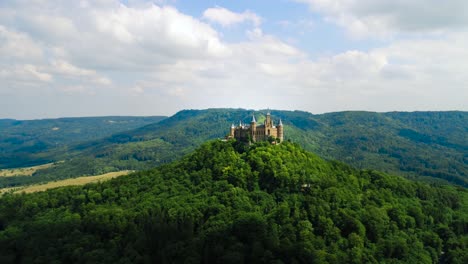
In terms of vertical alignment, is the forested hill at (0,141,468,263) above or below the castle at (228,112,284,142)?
below

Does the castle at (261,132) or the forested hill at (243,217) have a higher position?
the castle at (261,132)

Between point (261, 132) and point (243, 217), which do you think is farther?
point (261, 132)

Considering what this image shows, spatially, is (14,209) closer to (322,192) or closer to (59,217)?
(59,217)

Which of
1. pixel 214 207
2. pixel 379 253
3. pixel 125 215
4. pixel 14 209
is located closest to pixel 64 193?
pixel 14 209

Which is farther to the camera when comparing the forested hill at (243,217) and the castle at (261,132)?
the castle at (261,132)

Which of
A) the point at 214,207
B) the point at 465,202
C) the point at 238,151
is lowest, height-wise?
the point at 465,202

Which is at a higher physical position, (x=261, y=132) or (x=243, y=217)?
(x=261, y=132)

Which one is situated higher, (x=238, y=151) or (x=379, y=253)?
(x=238, y=151)

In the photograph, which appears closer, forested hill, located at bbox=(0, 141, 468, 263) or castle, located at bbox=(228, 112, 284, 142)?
forested hill, located at bbox=(0, 141, 468, 263)
